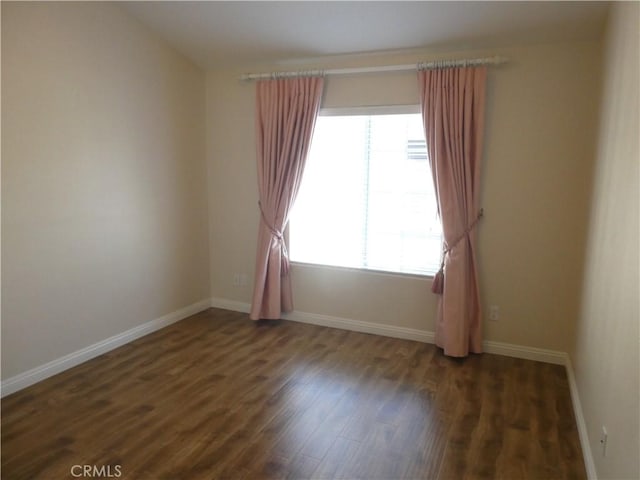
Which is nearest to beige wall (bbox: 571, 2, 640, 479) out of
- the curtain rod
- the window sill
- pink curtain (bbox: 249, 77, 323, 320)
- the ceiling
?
the ceiling

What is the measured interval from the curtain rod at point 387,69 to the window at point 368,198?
34cm

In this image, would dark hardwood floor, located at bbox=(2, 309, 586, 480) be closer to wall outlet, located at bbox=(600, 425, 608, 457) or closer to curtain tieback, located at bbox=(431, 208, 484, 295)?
wall outlet, located at bbox=(600, 425, 608, 457)

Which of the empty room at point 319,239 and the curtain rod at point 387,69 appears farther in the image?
the curtain rod at point 387,69

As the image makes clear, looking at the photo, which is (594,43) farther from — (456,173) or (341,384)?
(341,384)

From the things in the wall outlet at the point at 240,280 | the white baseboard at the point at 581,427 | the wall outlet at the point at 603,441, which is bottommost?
the white baseboard at the point at 581,427

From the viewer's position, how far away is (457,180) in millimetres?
3328

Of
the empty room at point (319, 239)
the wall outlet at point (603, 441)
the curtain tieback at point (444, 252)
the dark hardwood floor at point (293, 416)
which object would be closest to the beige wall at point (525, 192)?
the empty room at point (319, 239)

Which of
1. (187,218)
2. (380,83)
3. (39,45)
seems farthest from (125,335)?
(380,83)

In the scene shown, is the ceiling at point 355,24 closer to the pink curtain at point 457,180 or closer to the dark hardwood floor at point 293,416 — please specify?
the pink curtain at point 457,180

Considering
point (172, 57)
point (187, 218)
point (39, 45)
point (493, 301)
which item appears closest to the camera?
point (39, 45)

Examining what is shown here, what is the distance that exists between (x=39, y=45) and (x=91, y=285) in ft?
5.51

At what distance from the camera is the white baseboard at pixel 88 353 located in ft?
9.12

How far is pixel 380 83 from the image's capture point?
3633 mm

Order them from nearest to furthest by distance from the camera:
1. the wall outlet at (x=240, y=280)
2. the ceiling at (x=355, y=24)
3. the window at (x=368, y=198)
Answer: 1. the ceiling at (x=355, y=24)
2. the window at (x=368, y=198)
3. the wall outlet at (x=240, y=280)
